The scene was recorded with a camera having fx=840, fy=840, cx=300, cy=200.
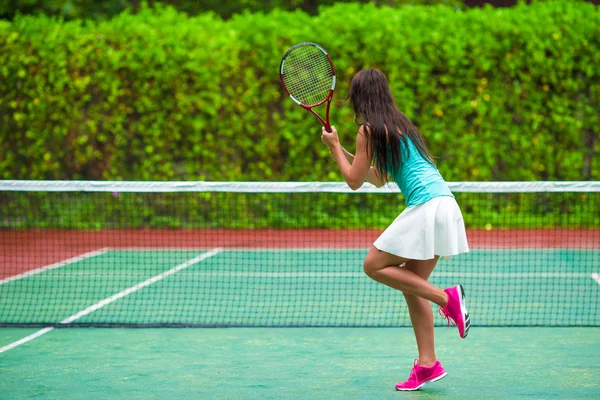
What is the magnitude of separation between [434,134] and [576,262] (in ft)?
11.6

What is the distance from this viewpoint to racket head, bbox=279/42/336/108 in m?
4.81

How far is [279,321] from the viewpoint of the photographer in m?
6.34

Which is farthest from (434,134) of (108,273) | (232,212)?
(108,273)

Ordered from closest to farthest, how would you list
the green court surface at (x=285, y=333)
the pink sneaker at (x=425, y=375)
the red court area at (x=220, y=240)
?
1. the pink sneaker at (x=425, y=375)
2. the green court surface at (x=285, y=333)
3. the red court area at (x=220, y=240)

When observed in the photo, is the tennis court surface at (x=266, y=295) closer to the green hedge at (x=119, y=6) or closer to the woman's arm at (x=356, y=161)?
the woman's arm at (x=356, y=161)

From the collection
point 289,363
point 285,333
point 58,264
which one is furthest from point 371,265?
point 58,264

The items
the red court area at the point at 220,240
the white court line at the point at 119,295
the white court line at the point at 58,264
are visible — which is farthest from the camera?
the red court area at the point at 220,240

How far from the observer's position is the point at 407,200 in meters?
4.15

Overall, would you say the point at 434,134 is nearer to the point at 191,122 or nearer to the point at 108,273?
the point at 191,122

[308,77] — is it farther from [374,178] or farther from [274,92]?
[274,92]

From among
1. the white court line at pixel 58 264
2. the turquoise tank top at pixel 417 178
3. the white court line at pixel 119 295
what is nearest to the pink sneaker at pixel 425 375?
the turquoise tank top at pixel 417 178

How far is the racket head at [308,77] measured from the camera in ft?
15.8

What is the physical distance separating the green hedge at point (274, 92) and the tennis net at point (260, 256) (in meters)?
0.57

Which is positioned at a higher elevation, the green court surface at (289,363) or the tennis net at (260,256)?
the green court surface at (289,363)
